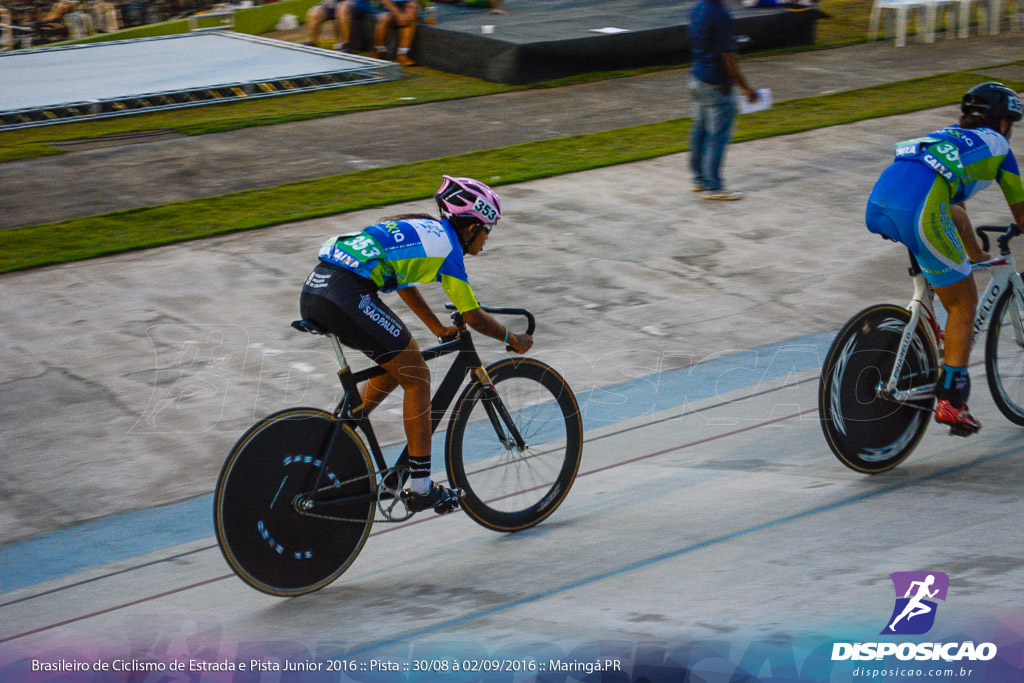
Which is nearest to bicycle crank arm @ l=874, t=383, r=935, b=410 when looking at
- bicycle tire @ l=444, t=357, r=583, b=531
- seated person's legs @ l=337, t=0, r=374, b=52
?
bicycle tire @ l=444, t=357, r=583, b=531

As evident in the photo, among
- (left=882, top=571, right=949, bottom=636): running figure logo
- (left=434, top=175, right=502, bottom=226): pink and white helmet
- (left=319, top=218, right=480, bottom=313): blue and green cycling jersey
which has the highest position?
(left=434, top=175, right=502, bottom=226): pink and white helmet

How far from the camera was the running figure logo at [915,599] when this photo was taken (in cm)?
379

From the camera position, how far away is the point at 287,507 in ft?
14.0

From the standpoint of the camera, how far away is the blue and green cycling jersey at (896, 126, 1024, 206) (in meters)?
5.05

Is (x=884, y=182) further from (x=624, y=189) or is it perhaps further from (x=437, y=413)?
(x=624, y=189)

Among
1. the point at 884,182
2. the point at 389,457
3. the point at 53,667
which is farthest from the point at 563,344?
the point at 53,667

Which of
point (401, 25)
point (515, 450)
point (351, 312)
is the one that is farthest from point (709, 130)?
point (401, 25)

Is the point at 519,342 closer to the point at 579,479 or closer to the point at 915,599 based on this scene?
the point at 579,479

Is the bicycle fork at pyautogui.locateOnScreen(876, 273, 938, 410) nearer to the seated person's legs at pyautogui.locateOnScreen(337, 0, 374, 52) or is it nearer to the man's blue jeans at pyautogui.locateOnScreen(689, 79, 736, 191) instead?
the man's blue jeans at pyautogui.locateOnScreen(689, 79, 736, 191)

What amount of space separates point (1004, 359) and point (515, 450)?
8.78ft

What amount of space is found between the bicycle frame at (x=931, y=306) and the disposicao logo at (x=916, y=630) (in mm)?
1268

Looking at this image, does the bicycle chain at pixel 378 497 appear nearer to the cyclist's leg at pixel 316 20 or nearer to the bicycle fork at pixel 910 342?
the bicycle fork at pixel 910 342

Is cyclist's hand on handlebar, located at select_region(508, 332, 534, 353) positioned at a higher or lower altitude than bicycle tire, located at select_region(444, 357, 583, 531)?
higher

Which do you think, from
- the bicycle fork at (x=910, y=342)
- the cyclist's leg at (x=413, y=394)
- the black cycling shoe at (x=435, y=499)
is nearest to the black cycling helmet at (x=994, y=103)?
the bicycle fork at (x=910, y=342)
